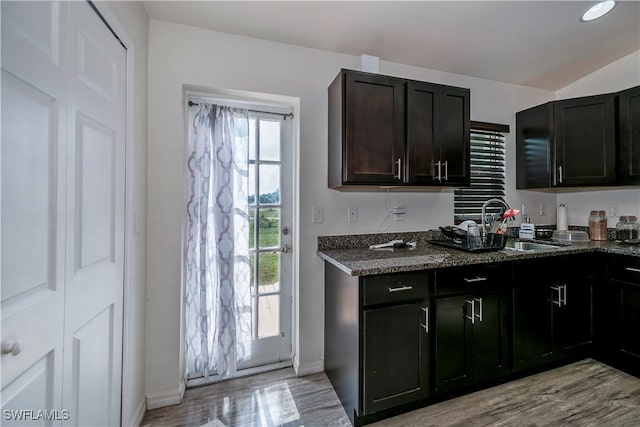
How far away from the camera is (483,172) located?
267 centimetres

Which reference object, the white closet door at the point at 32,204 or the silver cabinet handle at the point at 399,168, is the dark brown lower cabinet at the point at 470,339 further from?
the white closet door at the point at 32,204

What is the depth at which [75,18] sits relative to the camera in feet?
3.25

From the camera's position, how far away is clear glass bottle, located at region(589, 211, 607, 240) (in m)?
2.49

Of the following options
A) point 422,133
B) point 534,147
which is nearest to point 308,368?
point 422,133

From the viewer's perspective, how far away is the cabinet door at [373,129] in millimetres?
1798

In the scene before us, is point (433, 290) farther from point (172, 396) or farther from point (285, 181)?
point (172, 396)

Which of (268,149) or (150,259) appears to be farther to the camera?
(268,149)

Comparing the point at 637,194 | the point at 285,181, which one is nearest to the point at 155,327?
the point at 285,181

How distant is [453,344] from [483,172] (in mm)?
1785

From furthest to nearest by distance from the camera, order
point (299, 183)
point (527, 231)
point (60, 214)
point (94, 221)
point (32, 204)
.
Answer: point (527, 231), point (299, 183), point (94, 221), point (60, 214), point (32, 204)

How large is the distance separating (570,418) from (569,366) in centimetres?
70

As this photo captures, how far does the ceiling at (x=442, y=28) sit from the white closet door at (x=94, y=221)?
751 mm

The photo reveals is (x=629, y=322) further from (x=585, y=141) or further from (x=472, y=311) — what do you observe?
(x=585, y=141)

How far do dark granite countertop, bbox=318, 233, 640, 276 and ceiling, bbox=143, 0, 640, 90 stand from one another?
5.01 feet
